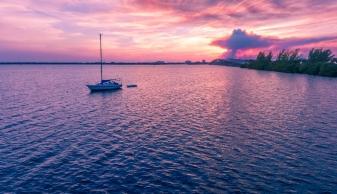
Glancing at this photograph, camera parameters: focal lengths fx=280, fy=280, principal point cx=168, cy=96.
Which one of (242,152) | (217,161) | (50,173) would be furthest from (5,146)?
(242,152)

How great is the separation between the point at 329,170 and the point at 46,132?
43.0 meters

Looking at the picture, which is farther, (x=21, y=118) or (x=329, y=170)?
(x=21, y=118)

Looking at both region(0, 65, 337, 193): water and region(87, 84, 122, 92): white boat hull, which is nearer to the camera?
region(0, 65, 337, 193): water

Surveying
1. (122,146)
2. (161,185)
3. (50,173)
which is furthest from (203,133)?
(50,173)

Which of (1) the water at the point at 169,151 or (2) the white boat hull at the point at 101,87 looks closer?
(1) the water at the point at 169,151

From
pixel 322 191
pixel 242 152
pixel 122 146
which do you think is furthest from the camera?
pixel 122 146

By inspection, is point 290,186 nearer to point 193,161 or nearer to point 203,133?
point 193,161

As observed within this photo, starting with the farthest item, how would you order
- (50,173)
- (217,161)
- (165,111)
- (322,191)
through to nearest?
1. (165,111)
2. (217,161)
3. (50,173)
4. (322,191)

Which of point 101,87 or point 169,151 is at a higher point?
→ point 101,87

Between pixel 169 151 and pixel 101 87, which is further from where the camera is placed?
pixel 101 87

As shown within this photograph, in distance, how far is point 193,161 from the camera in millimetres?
35625

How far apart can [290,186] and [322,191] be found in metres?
2.96

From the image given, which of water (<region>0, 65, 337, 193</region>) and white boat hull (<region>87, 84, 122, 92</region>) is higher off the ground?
white boat hull (<region>87, 84, 122, 92</region>)

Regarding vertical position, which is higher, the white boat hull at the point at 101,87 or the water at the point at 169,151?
the white boat hull at the point at 101,87
